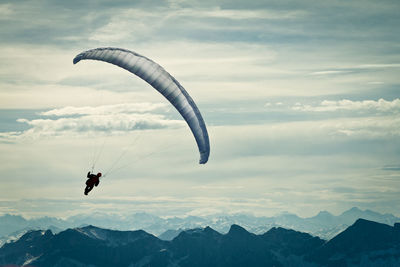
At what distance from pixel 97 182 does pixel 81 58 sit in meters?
18.0

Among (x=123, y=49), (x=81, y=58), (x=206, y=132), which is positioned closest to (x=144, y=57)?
(x=123, y=49)

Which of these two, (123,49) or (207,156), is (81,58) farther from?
(207,156)

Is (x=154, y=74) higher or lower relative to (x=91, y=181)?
higher

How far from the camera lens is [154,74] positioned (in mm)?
73188

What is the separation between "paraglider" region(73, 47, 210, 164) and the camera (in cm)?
7244

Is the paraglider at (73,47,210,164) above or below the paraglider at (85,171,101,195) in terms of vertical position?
above

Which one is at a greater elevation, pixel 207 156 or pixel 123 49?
pixel 123 49

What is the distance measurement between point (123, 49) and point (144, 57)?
3.07 metres

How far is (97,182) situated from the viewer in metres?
74.2

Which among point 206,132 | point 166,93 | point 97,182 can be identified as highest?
point 166,93

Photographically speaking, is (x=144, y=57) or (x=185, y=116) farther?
(x=185, y=116)

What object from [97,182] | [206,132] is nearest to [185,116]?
[206,132]

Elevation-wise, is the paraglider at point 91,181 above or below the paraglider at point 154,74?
below

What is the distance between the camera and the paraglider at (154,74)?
72438mm
